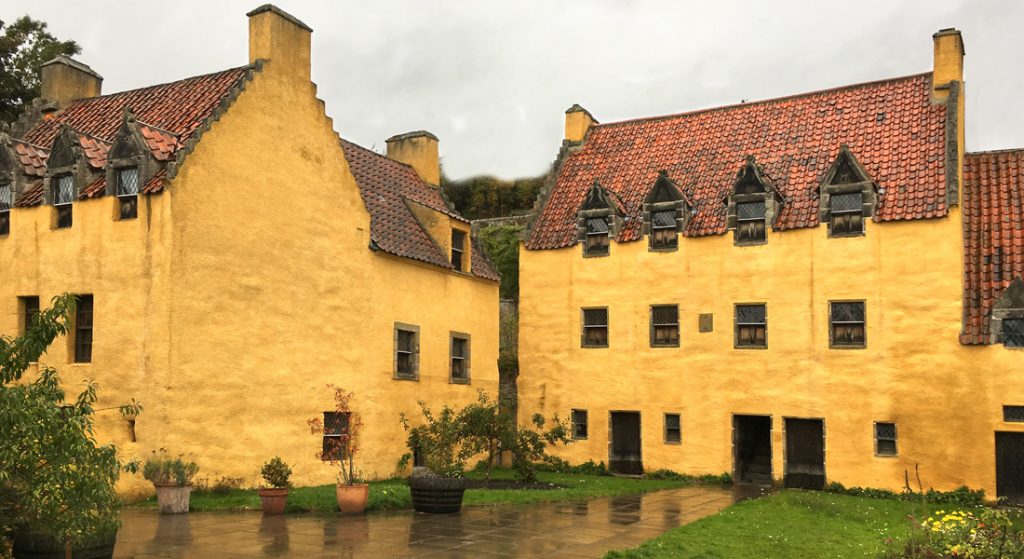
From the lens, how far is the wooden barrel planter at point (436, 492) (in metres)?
16.8

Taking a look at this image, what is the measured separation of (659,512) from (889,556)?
274 inches

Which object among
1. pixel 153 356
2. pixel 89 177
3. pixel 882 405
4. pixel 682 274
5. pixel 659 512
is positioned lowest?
pixel 659 512

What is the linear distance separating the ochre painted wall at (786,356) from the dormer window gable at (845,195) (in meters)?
0.33

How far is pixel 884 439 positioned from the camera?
23.4 metres

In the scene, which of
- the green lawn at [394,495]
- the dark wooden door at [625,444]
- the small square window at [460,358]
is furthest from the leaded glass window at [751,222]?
the small square window at [460,358]

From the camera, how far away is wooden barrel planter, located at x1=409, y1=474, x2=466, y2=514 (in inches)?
659

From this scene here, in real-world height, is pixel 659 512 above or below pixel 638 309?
below

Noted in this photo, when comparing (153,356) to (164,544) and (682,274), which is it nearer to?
(164,544)

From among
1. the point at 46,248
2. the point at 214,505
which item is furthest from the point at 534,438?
the point at 46,248

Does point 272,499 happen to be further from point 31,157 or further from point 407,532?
point 31,157

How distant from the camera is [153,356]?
17.8 m

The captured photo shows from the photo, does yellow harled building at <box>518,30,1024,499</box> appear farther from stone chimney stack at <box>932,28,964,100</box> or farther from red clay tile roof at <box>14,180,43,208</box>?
red clay tile roof at <box>14,180,43,208</box>

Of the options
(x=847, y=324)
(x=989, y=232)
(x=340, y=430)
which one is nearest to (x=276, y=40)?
(x=340, y=430)

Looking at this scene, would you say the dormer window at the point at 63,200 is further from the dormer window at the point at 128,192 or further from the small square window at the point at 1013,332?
the small square window at the point at 1013,332
